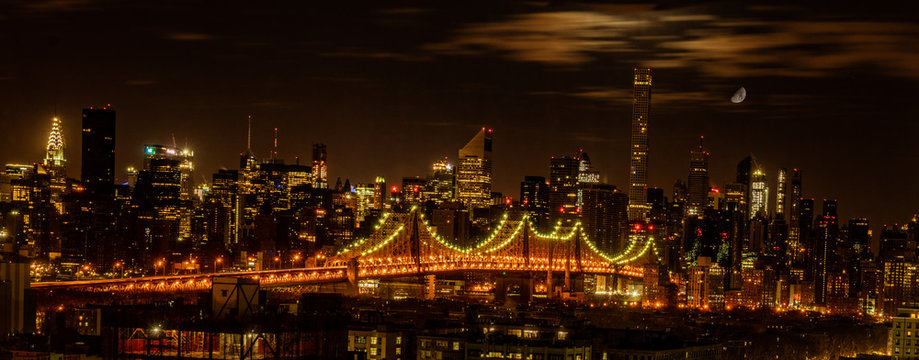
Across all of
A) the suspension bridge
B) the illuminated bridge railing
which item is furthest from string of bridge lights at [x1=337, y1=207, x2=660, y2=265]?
the illuminated bridge railing

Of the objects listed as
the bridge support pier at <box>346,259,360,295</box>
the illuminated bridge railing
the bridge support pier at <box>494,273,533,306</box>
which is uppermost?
the illuminated bridge railing


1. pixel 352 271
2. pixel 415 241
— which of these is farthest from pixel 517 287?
pixel 352 271

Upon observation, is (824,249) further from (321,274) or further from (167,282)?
(167,282)

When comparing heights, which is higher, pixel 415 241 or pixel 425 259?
pixel 415 241

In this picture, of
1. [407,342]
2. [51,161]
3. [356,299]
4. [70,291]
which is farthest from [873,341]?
[51,161]

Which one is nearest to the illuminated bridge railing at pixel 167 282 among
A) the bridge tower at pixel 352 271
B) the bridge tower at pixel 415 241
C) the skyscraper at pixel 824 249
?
the bridge tower at pixel 352 271

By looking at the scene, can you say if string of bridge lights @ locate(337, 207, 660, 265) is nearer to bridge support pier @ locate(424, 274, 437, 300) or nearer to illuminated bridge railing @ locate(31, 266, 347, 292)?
bridge support pier @ locate(424, 274, 437, 300)

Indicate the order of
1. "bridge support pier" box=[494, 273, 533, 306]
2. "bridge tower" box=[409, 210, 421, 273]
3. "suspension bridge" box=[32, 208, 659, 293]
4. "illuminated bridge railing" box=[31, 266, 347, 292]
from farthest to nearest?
"bridge support pier" box=[494, 273, 533, 306] < "bridge tower" box=[409, 210, 421, 273] < "suspension bridge" box=[32, 208, 659, 293] < "illuminated bridge railing" box=[31, 266, 347, 292]

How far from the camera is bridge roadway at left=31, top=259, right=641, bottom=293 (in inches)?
1316

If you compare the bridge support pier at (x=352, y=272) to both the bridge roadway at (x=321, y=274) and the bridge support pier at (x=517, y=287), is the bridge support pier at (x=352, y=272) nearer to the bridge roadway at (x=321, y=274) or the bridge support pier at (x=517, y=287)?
the bridge roadway at (x=321, y=274)

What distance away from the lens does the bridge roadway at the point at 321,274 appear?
33.4 metres

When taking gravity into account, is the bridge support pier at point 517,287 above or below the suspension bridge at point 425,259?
below

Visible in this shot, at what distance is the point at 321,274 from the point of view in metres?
43.7

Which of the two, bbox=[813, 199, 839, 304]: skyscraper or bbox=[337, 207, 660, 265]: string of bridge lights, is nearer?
bbox=[337, 207, 660, 265]: string of bridge lights
